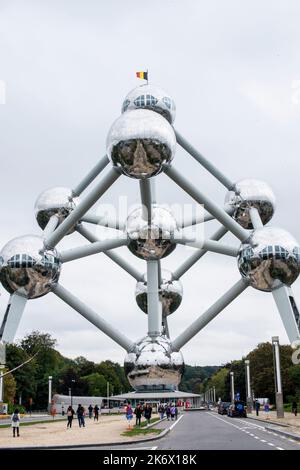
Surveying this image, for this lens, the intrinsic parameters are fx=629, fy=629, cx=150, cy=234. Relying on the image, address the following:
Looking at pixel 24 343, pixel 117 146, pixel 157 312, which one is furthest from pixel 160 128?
pixel 24 343

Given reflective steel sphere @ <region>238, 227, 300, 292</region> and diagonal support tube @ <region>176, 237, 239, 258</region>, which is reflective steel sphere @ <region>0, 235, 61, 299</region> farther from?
reflective steel sphere @ <region>238, 227, 300, 292</region>

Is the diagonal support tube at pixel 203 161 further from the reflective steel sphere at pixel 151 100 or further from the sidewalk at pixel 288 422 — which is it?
the sidewalk at pixel 288 422

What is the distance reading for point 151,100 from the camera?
1548cm

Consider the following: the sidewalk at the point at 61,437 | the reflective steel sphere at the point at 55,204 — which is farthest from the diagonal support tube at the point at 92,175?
the sidewalk at the point at 61,437

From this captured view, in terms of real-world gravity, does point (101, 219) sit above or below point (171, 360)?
above

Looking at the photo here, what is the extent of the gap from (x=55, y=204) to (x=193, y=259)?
13.8 ft

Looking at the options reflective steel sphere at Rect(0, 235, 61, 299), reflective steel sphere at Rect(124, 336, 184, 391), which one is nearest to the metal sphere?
reflective steel sphere at Rect(124, 336, 184, 391)

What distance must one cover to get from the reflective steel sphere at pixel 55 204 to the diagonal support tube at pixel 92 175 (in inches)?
13.9

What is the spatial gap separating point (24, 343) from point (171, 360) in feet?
248

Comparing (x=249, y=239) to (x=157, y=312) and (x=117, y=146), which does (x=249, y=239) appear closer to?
(x=157, y=312)

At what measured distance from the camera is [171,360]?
14.2m

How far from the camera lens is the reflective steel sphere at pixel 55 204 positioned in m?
17.8

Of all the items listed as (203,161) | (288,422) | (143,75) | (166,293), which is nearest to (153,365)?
(166,293)

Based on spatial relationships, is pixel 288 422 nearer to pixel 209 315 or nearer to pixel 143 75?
pixel 209 315
